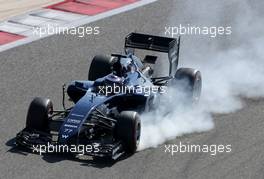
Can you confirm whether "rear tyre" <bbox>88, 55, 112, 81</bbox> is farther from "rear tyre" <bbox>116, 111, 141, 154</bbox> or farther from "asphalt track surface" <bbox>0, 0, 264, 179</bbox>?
"rear tyre" <bbox>116, 111, 141, 154</bbox>

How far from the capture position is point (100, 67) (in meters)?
17.8

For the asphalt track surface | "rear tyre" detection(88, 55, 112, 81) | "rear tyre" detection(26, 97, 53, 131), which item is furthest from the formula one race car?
the asphalt track surface

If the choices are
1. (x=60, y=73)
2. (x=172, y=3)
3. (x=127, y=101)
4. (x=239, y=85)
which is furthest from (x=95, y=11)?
(x=127, y=101)

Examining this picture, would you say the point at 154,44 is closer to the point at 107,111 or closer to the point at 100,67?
the point at 100,67

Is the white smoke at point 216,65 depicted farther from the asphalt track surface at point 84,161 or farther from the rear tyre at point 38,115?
the rear tyre at point 38,115

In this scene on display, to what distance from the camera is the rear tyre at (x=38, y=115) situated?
51.5 feet

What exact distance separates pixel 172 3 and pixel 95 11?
2459 mm

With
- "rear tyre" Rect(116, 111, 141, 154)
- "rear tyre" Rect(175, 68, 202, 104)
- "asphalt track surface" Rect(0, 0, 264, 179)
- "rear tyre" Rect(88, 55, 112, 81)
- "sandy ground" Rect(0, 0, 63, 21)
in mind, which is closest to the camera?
"asphalt track surface" Rect(0, 0, 264, 179)

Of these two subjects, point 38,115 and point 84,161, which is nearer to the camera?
point 84,161

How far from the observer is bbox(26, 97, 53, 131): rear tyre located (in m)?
15.7

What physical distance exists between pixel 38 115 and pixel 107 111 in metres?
1.23

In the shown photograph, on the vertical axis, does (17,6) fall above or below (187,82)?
above

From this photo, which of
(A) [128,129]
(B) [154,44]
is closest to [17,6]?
(B) [154,44]

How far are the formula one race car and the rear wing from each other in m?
0.03
